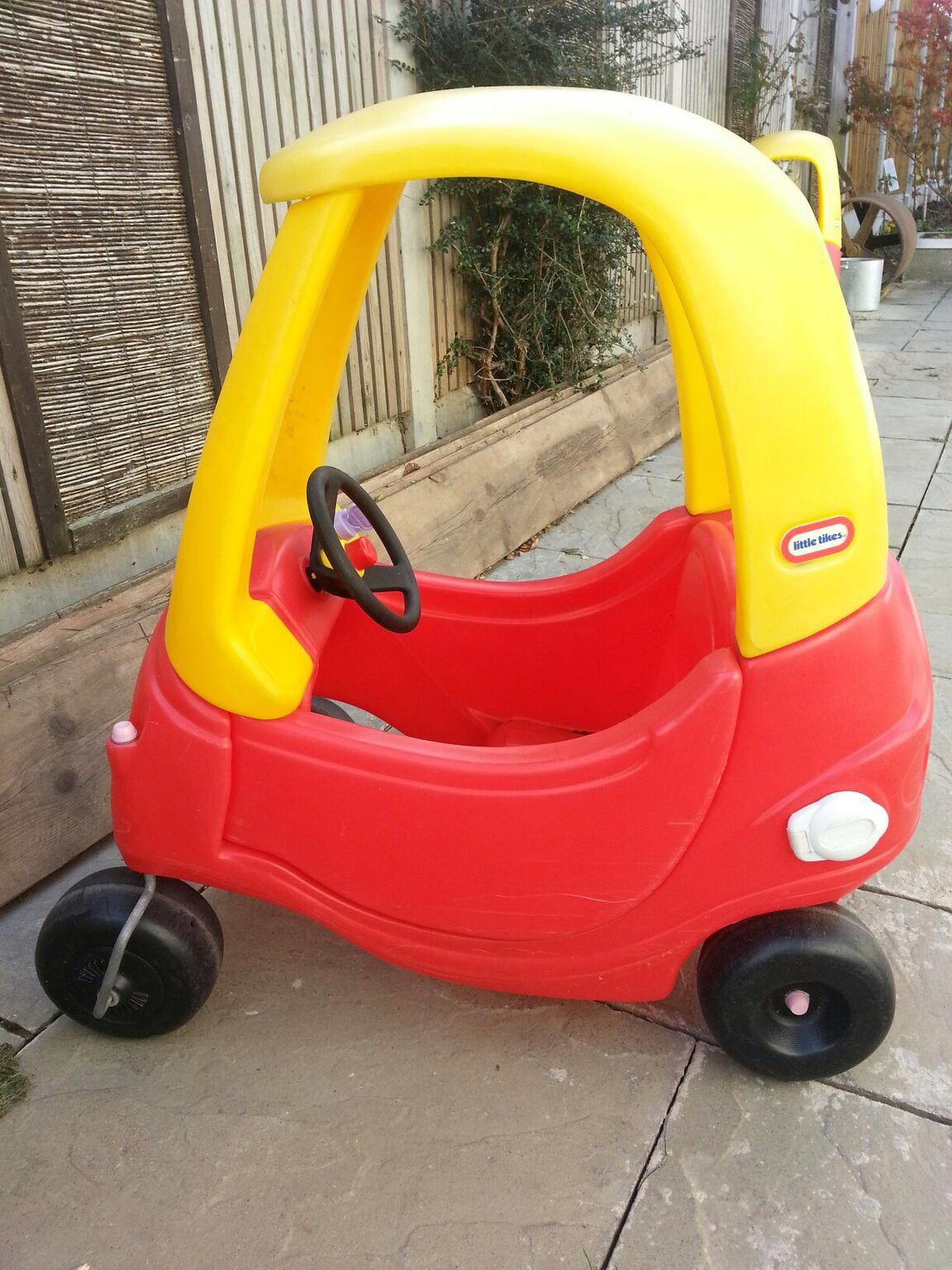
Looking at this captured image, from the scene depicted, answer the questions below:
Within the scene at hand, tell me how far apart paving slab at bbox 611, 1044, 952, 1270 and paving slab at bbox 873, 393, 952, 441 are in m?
4.20

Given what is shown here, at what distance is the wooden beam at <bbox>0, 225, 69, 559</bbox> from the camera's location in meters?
2.24

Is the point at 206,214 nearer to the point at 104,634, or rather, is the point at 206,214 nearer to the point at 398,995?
the point at 104,634

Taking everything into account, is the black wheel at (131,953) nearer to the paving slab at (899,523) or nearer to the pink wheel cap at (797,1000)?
the pink wheel cap at (797,1000)

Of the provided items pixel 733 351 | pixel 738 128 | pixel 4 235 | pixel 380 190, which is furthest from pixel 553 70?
pixel 738 128

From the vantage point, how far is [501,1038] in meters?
1.69

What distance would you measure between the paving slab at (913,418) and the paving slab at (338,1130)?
426 cm

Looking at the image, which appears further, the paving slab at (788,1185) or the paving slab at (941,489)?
Result: the paving slab at (941,489)

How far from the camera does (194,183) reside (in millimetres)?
2732

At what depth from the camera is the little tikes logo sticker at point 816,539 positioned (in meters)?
1.27

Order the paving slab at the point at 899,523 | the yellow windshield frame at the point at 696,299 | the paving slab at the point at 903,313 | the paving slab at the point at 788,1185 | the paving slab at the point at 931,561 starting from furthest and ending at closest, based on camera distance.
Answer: the paving slab at the point at 903,313 → the paving slab at the point at 899,523 → the paving slab at the point at 931,561 → the paving slab at the point at 788,1185 → the yellow windshield frame at the point at 696,299

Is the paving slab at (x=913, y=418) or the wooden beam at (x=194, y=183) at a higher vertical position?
the wooden beam at (x=194, y=183)

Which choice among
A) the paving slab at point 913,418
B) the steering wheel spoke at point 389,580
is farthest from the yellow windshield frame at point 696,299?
the paving slab at point 913,418

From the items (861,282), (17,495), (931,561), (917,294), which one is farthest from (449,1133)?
(917,294)

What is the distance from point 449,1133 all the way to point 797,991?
59cm
